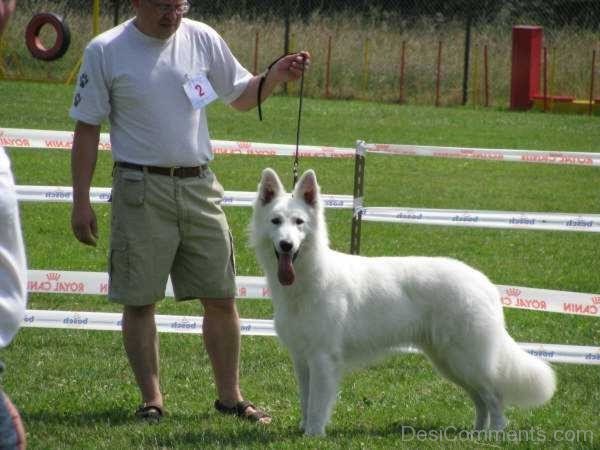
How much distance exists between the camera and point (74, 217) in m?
5.21

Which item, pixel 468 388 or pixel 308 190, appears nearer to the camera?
pixel 308 190

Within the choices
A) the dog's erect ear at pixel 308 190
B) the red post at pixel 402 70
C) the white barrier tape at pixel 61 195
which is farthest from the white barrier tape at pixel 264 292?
the red post at pixel 402 70

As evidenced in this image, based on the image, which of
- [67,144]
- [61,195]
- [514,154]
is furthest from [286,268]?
[67,144]

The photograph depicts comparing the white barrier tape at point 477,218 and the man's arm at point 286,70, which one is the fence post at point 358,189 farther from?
the man's arm at point 286,70

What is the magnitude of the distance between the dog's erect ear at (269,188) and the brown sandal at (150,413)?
4.10 ft

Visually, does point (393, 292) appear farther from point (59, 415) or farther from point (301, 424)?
point (59, 415)

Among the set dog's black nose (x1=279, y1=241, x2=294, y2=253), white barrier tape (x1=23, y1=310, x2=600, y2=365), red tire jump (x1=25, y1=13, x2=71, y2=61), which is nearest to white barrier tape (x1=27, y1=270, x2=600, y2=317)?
white barrier tape (x1=23, y1=310, x2=600, y2=365)

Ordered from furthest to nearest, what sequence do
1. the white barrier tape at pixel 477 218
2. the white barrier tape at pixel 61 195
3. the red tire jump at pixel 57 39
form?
the red tire jump at pixel 57 39 < the white barrier tape at pixel 477 218 < the white barrier tape at pixel 61 195

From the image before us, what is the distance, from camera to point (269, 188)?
5.38 meters

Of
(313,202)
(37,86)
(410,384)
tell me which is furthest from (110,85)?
(37,86)

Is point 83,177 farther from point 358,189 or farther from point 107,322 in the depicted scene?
point 358,189

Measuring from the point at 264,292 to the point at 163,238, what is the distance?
2162 mm

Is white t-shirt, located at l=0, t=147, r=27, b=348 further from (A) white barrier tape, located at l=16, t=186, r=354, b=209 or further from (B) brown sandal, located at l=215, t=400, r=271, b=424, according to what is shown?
(A) white barrier tape, located at l=16, t=186, r=354, b=209

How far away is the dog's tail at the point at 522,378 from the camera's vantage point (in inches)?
217
